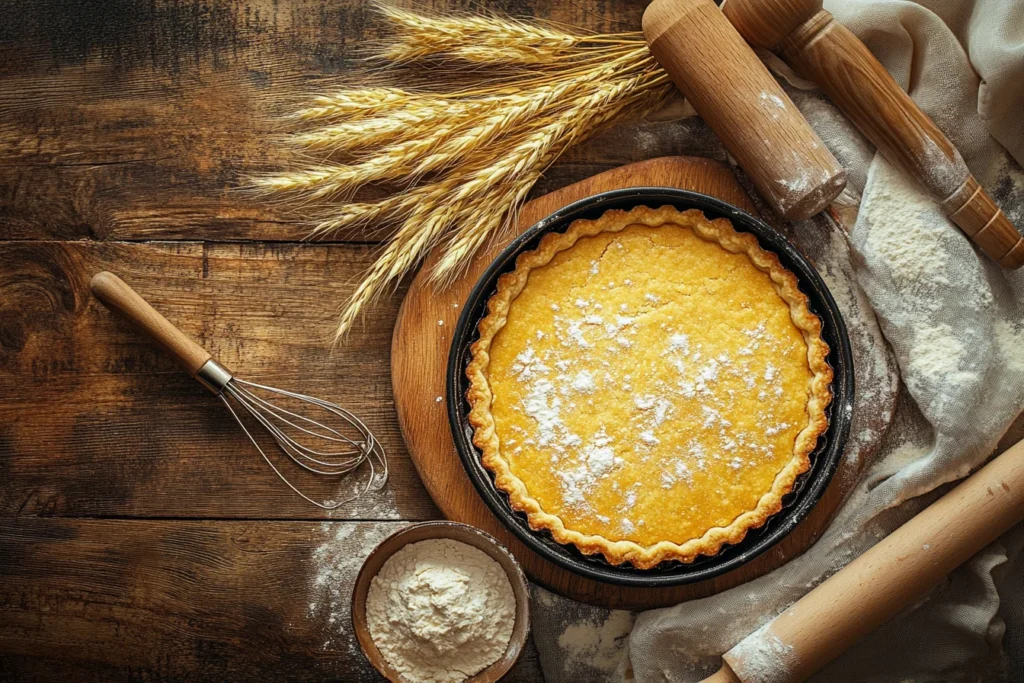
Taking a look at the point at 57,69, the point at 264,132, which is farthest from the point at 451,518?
the point at 57,69

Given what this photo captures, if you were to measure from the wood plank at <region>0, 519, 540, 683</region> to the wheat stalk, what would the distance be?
0.76 m

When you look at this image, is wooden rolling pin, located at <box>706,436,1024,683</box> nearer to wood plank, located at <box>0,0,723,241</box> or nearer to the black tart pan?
the black tart pan

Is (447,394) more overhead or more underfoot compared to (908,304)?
more underfoot

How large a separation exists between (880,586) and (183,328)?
2.24 meters

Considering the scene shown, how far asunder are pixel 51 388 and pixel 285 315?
0.84m

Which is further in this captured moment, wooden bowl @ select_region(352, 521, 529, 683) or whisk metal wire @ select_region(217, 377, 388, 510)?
whisk metal wire @ select_region(217, 377, 388, 510)

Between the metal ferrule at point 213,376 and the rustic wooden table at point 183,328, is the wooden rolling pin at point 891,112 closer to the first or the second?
the rustic wooden table at point 183,328

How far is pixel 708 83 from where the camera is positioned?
2004 mm

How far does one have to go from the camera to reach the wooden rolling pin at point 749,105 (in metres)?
1.95

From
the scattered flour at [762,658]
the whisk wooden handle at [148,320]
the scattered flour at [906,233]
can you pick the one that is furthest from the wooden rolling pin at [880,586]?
the whisk wooden handle at [148,320]

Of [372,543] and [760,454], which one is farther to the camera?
[372,543]

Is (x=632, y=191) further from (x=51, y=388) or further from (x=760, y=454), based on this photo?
(x=51, y=388)

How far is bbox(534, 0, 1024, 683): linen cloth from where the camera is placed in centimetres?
204

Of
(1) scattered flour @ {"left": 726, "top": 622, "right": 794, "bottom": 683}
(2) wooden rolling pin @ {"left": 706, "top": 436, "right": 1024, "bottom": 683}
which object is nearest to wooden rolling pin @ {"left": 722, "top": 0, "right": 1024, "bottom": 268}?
(2) wooden rolling pin @ {"left": 706, "top": 436, "right": 1024, "bottom": 683}
